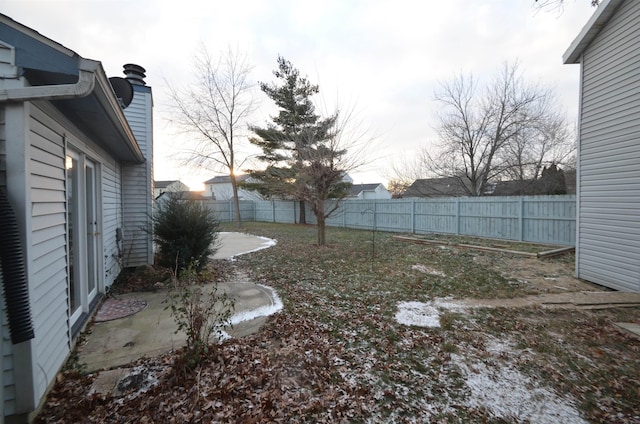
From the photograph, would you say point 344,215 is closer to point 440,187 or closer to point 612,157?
point 440,187

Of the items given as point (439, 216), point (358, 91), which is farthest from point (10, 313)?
point (439, 216)

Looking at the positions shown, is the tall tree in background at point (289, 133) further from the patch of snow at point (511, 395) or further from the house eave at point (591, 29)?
the patch of snow at point (511, 395)

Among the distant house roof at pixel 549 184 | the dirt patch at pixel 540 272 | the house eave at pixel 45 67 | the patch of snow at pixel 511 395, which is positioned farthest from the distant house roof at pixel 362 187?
the house eave at pixel 45 67

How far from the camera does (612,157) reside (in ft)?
16.5

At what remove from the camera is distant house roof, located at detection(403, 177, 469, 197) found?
17.8 meters

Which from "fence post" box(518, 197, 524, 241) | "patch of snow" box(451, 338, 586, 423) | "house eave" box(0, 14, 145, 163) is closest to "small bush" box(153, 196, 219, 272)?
"house eave" box(0, 14, 145, 163)

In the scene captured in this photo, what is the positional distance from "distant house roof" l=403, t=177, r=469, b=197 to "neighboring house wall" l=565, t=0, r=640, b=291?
11798mm

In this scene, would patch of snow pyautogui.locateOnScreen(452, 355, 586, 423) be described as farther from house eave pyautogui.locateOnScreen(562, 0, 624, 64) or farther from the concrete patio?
house eave pyautogui.locateOnScreen(562, 0, 624, 64)

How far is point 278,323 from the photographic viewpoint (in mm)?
3633

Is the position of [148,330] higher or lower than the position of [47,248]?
lower

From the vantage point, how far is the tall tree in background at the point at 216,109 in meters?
16.9

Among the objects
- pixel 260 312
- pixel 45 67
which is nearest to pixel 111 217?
pixel 260 312

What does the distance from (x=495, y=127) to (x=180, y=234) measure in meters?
16.4

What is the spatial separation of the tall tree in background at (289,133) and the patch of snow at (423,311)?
5.54m
